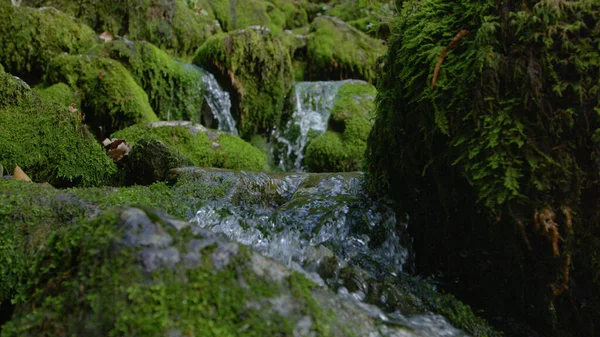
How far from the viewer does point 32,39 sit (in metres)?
6.26

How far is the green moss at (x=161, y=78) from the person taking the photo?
6.48m

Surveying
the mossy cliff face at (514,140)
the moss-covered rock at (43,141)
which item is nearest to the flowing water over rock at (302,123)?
the moss-covered rock at (43,141)

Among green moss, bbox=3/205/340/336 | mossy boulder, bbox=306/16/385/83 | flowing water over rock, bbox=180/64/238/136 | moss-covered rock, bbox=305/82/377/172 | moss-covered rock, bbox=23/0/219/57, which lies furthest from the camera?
mossy boulder, bbox=306/16/385/83

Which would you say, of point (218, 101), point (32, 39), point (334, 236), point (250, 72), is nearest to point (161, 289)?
point (334, 236)

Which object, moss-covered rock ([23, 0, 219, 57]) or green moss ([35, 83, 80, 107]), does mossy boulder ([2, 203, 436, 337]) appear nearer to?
green moss ([35, 83, 80, 107])

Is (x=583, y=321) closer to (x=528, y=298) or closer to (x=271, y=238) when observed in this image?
(x=528, y=298)

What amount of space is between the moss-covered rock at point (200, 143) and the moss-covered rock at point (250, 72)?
2022 millimetres

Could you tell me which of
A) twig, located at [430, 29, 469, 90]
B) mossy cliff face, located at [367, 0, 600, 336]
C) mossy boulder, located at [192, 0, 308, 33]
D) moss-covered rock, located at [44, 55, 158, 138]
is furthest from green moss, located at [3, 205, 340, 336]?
mossy boulder, located at [192, 0, 308, 33]

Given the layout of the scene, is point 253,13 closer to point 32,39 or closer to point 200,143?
point 32,39

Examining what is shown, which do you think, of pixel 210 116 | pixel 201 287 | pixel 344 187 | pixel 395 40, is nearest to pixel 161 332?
pixel 201 287

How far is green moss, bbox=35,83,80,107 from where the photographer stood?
17.6 ft

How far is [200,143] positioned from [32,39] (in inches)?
133

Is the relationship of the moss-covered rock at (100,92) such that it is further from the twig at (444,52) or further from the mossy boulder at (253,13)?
the mossy boulder at (253,13)

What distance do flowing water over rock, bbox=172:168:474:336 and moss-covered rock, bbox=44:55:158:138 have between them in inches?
105
